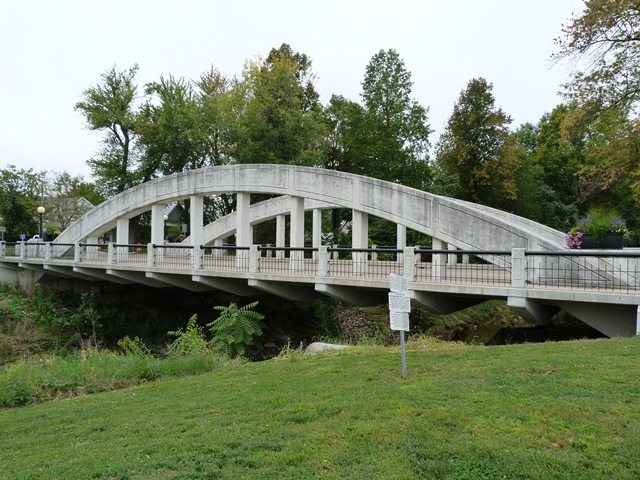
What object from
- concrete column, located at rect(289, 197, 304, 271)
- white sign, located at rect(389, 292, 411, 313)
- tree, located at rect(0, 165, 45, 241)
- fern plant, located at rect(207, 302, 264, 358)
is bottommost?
fern plant, located at rect(207, 302, 264, 358)

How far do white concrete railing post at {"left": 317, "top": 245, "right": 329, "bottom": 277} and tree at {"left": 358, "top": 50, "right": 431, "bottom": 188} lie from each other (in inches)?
824

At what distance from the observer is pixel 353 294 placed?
15125 mm

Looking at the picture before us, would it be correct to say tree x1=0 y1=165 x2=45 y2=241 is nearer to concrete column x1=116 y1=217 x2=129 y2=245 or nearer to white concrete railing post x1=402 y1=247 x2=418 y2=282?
concrete column x1=116 y1=217 x2=129 y2=245

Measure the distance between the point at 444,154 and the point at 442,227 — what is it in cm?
2463

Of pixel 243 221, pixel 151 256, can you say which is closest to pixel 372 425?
pixel 243 221

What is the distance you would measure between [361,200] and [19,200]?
112ft

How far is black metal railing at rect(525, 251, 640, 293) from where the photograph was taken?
1098cm

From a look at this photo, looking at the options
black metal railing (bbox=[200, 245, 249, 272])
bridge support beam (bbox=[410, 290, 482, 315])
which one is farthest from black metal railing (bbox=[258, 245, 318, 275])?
bridge support beam (bbox=[410, 290, 482, 315])

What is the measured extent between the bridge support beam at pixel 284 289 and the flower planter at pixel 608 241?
8.78 meters

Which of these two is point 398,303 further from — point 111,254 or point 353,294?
point 111,254

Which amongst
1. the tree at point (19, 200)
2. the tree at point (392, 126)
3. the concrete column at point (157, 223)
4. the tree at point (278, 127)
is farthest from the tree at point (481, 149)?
the tree at point (19, 200)

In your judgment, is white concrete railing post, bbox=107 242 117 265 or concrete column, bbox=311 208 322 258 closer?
white concrete railing post, bbox=107 242 117 265

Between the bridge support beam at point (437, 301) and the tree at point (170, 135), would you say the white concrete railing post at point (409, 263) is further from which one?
the tree at point (170, 135)

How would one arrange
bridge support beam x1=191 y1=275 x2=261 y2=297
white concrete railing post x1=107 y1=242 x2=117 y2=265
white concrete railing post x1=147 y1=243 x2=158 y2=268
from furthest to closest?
1. white concrete railing post x1=107 y1=242 x2=117 y2=265
2. white concrete railing post x1=147 y1=243 x2=158 y2=268
3. bridge support beam x1=191 y1=275 x2=261 y2=297
